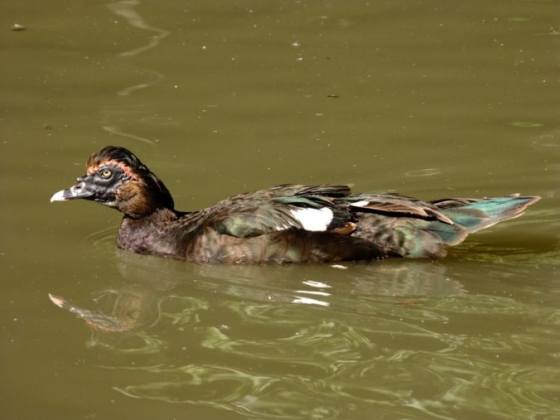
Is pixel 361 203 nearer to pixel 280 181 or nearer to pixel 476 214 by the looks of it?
pixel 476 214

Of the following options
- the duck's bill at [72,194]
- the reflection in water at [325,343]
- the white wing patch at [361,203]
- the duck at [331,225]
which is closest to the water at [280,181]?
the reflection in water at [325,343]

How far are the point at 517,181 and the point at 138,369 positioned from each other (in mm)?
3958

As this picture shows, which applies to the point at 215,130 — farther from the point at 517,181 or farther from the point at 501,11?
the point at 501,11

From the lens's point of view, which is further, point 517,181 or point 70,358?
point 517,181

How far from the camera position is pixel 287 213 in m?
8.64

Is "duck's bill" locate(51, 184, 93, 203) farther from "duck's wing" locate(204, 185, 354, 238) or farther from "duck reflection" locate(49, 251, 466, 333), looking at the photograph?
"duck's wing" locate(204, 185, 354, 238)

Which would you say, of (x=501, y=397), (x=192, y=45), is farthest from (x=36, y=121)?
(x=501, y=397)

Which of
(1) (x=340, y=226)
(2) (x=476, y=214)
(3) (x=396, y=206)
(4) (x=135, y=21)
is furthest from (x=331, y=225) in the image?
(4) (x=135, y=21)

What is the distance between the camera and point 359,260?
8.66m

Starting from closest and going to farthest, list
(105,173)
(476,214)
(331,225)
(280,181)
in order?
(331,225) → (476,214) → (105,173) → (280,181)

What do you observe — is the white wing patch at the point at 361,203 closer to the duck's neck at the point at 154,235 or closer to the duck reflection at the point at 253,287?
the duck reflection at the point at 253,287

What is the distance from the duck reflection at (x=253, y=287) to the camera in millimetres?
7828

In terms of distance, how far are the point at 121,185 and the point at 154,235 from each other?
43 centimetres

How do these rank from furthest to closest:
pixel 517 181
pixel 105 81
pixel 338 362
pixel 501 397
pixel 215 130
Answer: pixel 105 81 < pixel 215 130 < pixel 517 181 < pixel 338 362 < pixel 501 397
